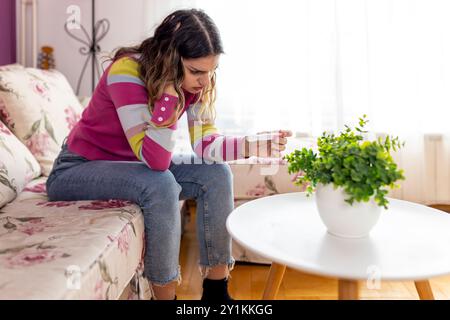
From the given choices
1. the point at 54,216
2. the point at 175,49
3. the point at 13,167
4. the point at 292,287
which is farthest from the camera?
the point at 292,287

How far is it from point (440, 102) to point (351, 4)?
714mm

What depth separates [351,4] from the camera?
8.06 feet

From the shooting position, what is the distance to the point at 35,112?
1.65 meters

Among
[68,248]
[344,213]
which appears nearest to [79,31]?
[68,248]

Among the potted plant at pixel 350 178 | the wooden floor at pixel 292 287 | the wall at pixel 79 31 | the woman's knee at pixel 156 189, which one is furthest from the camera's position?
the wall at pixel 79 31

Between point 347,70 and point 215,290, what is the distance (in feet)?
5.40

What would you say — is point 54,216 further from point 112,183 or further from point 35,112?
point 35,112

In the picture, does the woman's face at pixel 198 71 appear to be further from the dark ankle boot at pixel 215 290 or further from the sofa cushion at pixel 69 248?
the dark ankle boot at pixel 215 290

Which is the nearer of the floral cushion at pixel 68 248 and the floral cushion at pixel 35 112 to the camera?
the floral cushion at pixel 68 248

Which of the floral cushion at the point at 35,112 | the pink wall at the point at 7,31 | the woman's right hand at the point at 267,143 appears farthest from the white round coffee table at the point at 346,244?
the pink wall at the point at 7,31

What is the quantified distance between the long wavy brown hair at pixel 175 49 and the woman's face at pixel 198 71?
1 cm

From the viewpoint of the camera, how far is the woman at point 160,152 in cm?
118

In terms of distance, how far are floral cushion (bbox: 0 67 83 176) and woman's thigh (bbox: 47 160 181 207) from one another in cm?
40

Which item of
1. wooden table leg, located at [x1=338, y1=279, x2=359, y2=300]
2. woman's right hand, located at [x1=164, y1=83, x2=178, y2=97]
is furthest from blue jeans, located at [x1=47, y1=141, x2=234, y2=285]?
wooden table leg, located at [x1=338, y1=279, x2=359, y2=300]
